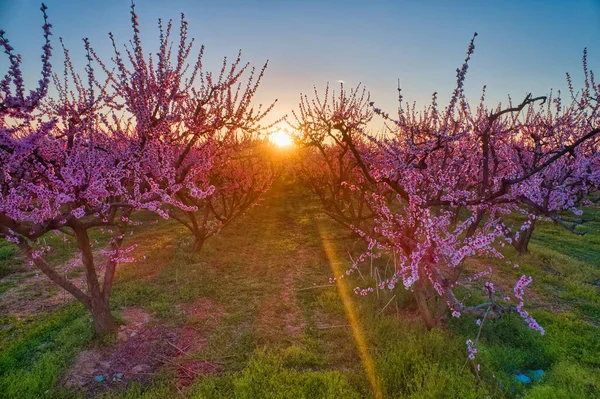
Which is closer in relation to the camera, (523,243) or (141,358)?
(141,358)

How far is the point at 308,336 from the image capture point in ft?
23.0

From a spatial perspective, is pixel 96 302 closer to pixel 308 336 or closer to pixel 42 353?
pixel 42 353

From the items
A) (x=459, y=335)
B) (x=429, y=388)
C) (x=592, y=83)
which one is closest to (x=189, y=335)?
(x=429, y=388)

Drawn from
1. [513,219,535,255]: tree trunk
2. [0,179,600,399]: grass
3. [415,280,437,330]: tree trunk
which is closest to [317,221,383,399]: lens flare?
[0,179,600,399]: grass

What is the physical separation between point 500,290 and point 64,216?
10622mm

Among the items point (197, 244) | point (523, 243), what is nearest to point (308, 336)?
point (197, 244)

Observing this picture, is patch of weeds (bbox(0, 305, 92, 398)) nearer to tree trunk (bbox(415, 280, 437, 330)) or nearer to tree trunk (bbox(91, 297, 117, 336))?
tree trunk (bbox(91, 297, 117, 336))

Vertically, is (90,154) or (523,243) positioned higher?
(90,154)

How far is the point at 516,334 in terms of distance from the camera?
7191 mm

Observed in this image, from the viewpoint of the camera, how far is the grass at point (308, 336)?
5.36 m

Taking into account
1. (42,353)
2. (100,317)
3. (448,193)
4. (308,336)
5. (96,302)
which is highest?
(448,193)

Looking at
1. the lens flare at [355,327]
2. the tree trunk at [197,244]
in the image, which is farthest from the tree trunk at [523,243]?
the tree trunk at [197,244]

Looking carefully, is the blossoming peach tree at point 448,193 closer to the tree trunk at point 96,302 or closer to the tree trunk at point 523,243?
the tree trunk at point 523,243

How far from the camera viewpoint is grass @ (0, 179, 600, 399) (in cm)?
536
